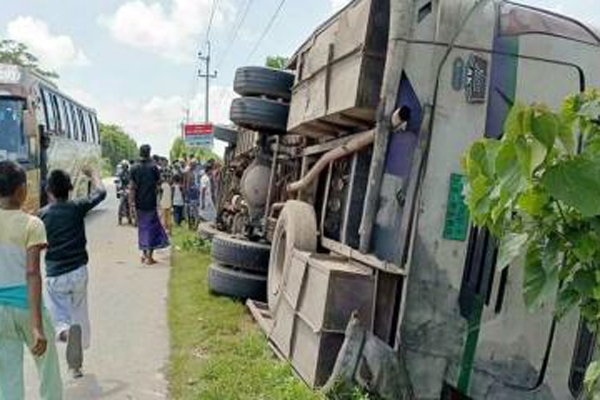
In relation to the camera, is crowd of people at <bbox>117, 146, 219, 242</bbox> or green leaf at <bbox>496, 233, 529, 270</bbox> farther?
crowd of people at <bbox>117, 146, 219, 242</bbox>

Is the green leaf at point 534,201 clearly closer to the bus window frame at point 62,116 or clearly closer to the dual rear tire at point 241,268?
the dual rear tire at point 241,268

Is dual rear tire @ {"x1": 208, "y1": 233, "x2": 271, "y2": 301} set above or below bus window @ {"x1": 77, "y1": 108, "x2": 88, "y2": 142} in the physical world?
below

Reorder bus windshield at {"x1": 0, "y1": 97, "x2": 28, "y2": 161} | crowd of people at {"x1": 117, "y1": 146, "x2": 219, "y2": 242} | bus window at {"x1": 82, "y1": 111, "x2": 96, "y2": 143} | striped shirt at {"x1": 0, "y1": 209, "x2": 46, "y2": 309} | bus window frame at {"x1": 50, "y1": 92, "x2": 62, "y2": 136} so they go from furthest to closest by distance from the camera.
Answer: bus window at {"x1": 82, "y1": 111, "x2": 96, "y2": 143}, bus window frame at {"x1": 50, "y1": 92, "x2": 62, "y2": 136}, crowd of people at {"x1": 117, "y1": 146, "x2": 219, "y2": 242}, bus windshield at {"x1": 0, "y1": 97, "x2": 28, "y2": 161}, striped shirt at {"x1": 0, "y1": 209, "x2": 46, "y2": 309}

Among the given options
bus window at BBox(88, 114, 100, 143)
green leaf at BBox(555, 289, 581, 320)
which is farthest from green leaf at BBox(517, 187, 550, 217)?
bus window at BBox(88, 114, 100, 143)

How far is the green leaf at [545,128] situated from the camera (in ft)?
4.80

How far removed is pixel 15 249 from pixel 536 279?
285 cm

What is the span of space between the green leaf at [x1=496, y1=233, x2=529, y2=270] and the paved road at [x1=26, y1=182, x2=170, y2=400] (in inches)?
141

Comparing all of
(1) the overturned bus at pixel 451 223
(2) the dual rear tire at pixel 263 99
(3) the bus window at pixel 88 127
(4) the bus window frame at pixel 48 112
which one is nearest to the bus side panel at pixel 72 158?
(4) the bus window frame at pixel 48 112

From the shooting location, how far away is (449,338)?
4.06m

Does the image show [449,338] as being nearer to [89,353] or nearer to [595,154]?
[595,154]

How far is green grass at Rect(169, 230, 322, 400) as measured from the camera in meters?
4.60

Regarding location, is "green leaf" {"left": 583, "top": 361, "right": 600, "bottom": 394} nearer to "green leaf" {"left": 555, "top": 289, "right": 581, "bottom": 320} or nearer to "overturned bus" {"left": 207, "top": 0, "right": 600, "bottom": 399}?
"green leaf" {"left": 555, "top": 289, "right": 581, "bottom": 320}

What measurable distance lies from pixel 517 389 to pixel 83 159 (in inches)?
730

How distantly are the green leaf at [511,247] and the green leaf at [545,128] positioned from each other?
283 mm
